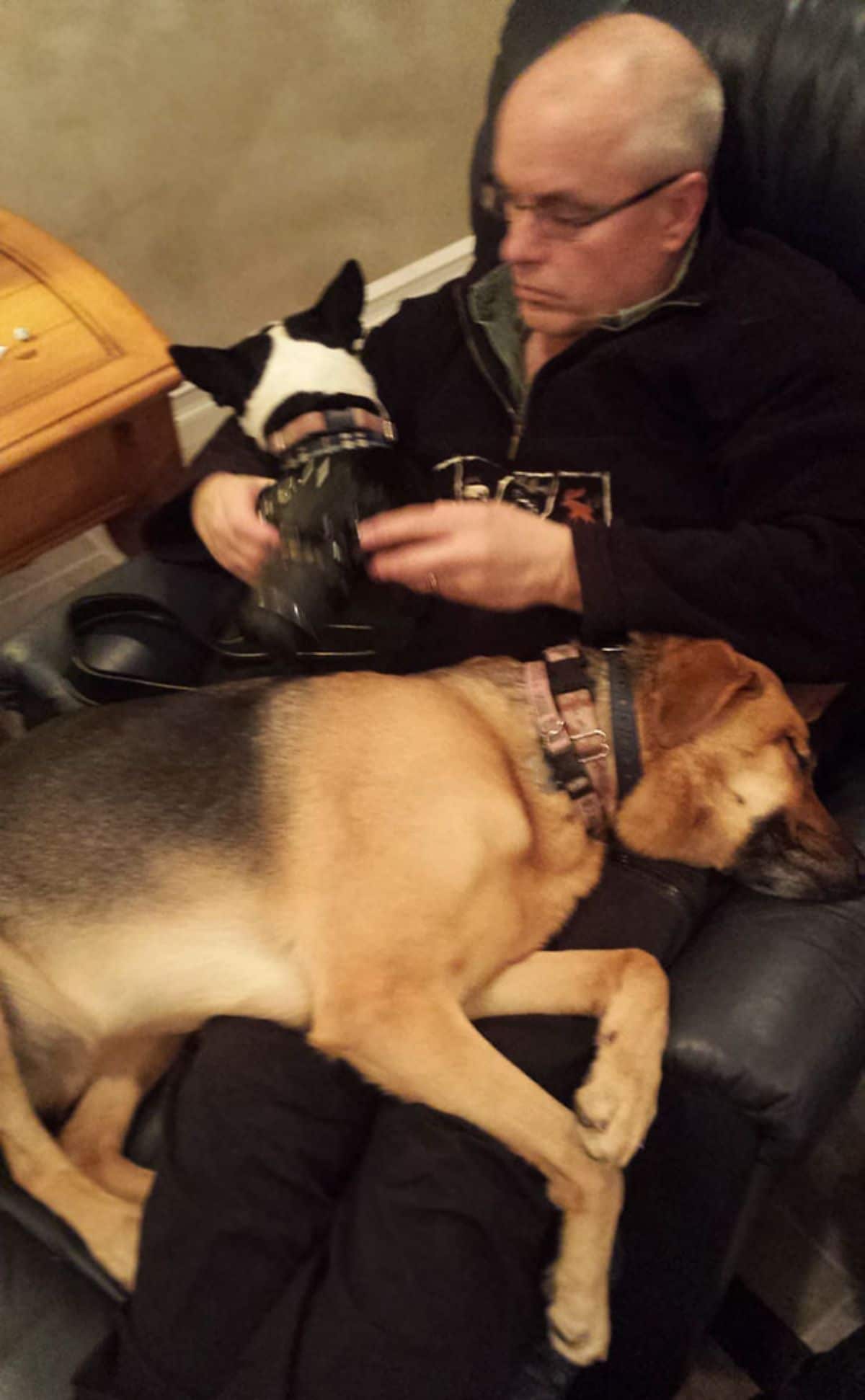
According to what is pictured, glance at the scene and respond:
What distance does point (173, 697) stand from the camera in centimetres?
145

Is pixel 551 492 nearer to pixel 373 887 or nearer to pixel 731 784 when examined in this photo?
pixel 731 784

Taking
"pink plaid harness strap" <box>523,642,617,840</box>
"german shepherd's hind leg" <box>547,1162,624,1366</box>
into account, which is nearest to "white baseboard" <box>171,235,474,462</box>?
"pink plaid harness strap" <box>523,642,617,840</box>

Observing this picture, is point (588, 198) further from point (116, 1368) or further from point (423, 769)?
point (116, 1368)

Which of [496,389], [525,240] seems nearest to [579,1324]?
[496,389]

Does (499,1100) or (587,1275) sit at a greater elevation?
(499,1100)

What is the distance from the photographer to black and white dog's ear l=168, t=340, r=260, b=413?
158 centimetres

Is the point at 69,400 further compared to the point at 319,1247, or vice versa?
the point at 69,400

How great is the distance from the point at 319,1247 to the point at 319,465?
1.00m

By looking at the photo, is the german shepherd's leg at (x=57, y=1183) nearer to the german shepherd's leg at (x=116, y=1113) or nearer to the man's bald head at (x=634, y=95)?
the german shepherd's leg at (x=116, y=1113)

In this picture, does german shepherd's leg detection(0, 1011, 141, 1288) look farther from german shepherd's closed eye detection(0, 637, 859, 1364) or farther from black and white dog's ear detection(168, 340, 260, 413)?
black and white dog's ear detection(168, 340, 260, 413)

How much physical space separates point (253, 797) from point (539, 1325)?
2.44 feet

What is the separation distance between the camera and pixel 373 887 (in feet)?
4.04

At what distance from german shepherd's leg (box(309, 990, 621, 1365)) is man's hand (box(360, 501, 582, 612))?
21.9 inches

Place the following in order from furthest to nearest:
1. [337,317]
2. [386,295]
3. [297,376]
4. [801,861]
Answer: [386,295] → [337,317] → [297,376] → [801,861]
